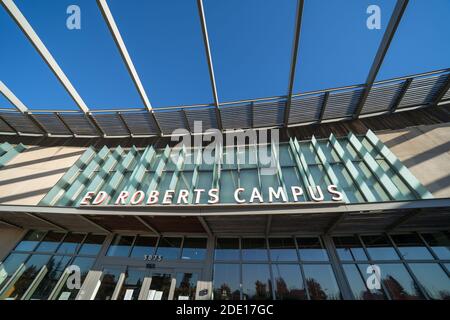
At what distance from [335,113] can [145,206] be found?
1111 cm

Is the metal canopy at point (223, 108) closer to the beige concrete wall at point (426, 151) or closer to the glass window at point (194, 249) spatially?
the beige concrete wall at point (426, 151)

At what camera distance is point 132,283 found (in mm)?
7672

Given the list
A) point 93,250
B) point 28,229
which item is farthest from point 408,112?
point 28,229

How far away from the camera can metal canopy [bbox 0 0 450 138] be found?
7.90 m

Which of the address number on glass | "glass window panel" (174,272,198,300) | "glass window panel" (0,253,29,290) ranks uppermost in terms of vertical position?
the address number on glass

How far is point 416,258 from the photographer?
6.76 m

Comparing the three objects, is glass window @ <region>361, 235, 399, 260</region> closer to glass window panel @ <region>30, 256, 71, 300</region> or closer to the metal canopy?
the metal canopy

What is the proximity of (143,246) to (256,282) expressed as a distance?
524 cm

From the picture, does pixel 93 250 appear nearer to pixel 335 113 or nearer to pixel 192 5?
pixel 192 5

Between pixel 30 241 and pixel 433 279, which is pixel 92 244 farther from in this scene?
pixel 433 279

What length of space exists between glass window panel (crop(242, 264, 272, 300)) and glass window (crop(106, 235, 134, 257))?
537cm

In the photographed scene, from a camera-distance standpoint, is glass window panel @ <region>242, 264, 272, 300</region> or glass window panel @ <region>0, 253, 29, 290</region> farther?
glass window panel @ <region>0, 253, 29, 290</region>

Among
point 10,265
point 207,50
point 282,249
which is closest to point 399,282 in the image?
point 282,249

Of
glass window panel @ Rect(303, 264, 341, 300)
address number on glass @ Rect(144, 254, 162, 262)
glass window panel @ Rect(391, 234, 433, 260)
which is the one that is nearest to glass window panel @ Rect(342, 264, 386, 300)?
glass window panel @ Rect(303, 264, 341, 300)
